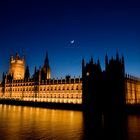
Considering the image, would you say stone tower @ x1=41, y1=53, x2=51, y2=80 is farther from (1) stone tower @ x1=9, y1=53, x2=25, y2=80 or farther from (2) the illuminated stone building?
(1) stone tower @ x1=9, y1=53, x2=25, y2=80

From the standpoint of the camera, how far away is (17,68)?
115188 mm

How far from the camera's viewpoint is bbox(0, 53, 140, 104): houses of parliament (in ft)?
207

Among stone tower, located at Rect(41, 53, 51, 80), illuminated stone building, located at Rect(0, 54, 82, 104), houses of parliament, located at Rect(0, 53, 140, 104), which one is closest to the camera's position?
houses of parliament, located at Rect(0, 53, 140, 104)

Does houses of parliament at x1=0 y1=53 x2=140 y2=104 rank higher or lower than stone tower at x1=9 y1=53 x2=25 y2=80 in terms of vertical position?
lower

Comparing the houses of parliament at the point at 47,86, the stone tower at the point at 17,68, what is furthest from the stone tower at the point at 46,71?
the stone tower at the point at 17,68

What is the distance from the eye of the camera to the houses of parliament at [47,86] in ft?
207

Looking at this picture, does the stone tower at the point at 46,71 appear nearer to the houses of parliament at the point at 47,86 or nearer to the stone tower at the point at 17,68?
the houses of parliament at the point at 47,86

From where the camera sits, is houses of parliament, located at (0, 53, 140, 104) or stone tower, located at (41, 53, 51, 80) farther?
stone tower, located at (41, 53, 51, 80)

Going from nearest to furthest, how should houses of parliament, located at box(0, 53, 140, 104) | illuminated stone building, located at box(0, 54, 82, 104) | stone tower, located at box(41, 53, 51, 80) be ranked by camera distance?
houses of parliament, located at box(0, 53, 140, 104), illuminated stone building, located at box(0, 54, 82, 104), stone tower, located at box(41, 53, 51, 80)

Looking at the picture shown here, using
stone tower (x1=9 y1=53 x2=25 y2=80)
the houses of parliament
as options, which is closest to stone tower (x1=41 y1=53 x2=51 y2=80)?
the houses of parliament

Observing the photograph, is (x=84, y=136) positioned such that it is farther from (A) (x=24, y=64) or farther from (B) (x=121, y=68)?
(A) (x=24, y=64)

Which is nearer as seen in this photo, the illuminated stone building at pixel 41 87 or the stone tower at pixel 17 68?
the illuminated stone building at pixel 41 87

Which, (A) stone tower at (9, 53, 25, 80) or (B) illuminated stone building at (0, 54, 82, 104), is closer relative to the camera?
(B) illuminated stone building at (0, 54, 82, 104)

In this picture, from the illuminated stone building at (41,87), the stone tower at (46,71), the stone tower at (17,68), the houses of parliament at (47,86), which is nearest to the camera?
the houses of parliament at (47,86)
